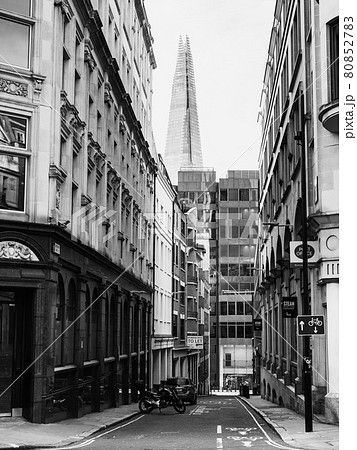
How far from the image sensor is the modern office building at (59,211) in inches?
838

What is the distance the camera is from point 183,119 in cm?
4050

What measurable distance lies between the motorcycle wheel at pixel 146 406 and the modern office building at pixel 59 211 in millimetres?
1761

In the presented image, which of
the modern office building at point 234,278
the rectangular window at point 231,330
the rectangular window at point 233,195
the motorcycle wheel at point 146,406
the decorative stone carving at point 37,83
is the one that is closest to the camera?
the decorative stone carving at point 37,83

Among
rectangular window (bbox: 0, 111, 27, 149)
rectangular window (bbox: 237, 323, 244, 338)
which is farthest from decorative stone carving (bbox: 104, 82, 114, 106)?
rectangular window (bbox: 237, 323, 244, 338)

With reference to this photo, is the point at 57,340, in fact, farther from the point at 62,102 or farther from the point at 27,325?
the point at 62,102

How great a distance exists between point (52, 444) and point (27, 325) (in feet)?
17.0

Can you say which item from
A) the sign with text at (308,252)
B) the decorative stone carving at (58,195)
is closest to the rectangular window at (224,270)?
the sign with text at (308,252)

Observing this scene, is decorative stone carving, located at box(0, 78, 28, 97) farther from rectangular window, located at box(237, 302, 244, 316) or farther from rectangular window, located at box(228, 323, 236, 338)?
rectangular window, located at box(228, 323, 236, 338)

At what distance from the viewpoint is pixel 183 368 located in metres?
68.6

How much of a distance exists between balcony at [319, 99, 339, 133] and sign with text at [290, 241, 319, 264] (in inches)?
143

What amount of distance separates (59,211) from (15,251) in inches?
A: 95.5

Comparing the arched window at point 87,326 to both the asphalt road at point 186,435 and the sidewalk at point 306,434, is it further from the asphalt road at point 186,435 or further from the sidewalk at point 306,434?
the sidewalk at point 306,434

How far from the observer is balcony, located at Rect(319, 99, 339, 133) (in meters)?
21.8

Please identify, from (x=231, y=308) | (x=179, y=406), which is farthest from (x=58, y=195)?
(x=231, y=308)
